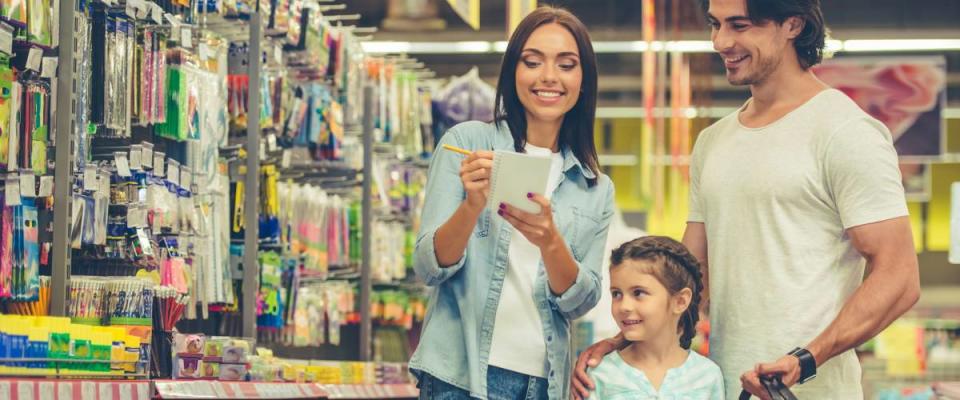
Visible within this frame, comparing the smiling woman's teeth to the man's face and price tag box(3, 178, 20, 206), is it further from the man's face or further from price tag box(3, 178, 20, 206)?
price tag box(3, 178, 20, 206)

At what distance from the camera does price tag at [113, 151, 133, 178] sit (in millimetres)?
3996

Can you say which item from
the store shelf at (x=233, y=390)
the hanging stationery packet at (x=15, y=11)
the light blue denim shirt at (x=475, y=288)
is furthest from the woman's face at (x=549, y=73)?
the hanging stationery packet at (x=15, y=11)

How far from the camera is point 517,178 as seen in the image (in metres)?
2.77

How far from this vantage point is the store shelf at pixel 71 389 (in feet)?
9.25

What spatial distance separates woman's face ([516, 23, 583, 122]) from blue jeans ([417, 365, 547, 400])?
58cm

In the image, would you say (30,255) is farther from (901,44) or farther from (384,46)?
(901,44)

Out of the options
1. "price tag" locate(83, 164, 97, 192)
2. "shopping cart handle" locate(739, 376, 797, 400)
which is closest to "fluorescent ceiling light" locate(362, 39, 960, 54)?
"price tag" locate(83, 164, 97, 192)

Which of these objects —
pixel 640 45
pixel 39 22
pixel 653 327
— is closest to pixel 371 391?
pixel 39 22

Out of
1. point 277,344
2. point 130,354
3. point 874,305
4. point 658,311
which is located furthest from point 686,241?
point 277,344

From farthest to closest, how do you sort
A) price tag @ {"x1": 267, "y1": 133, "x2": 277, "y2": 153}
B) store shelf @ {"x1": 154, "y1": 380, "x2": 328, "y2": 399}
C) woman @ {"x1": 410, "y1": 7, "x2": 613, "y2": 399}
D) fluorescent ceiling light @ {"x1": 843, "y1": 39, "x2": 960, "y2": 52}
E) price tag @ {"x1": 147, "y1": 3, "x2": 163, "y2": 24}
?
1. fluorescent ceiling light @ {"x1": 843, "y1": 39, "x2": 960, "y2": 52}
2. price tag @ {"x1": 267, "y1": 133, "x2": 277, "y2": 153}
3. price tag @ {"x1": 147, "y1": 3, "x2": 163, "y2": 24}
4. store shelf @ {"x1": 154, "y1": 380, "x2": 328, "y2": 399}
5. woman @ {"x1": 410, "y1": 7, "x2": 613, "y2": 399}

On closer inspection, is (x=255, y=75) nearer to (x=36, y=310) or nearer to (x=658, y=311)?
(x=36, y=310)

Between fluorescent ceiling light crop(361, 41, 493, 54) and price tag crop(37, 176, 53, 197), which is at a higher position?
fluorescent ceiling light crop(361, 41, 493, 54)

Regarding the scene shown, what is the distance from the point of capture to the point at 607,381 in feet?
10.1

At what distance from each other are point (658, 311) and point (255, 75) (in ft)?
8.43
